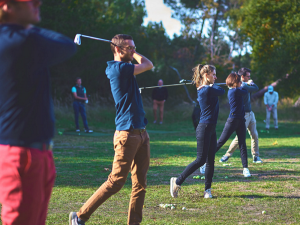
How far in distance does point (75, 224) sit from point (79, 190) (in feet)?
6.85

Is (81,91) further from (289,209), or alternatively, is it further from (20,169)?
(20,169)

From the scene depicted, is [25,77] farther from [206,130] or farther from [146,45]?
[146,45]

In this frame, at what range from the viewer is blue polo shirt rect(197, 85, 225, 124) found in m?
5.57

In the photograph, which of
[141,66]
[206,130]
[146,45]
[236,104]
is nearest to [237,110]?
[236,104]

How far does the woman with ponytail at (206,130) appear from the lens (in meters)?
5.50

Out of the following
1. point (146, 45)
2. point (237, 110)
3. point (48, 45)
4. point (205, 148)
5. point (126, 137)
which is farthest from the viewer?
point (146, 45)

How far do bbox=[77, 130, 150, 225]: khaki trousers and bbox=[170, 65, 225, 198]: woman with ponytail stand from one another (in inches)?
64.7

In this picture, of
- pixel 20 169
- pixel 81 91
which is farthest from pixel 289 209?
pixel 81 91

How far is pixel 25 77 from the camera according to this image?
2279 millimetres

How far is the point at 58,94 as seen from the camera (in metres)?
22.9

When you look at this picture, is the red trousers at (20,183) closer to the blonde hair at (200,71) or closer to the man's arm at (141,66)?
the man's arm at (141,66)

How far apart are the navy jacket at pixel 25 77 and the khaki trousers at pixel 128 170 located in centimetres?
159

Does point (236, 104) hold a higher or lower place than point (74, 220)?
higher

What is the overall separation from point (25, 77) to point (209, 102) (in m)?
3.73
